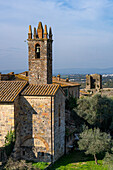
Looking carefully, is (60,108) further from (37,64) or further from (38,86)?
(37,64)

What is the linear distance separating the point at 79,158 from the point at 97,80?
3567 centimetres

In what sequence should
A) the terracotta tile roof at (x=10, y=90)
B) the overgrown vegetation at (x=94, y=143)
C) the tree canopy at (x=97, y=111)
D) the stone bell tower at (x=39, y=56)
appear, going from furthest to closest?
the tree canopy at (x=97, y=111) → the stone bell tower at (x=39, y=56) → the overgrown vegetation at (x=94, y=143) → the terracotta tile roof at (x=10, y=90)

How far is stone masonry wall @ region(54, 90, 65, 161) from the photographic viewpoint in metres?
19.0

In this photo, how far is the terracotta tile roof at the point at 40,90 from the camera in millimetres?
18391

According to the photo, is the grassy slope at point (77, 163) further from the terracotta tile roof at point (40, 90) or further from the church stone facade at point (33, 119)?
the terracotta tile roof at point (40, 90)

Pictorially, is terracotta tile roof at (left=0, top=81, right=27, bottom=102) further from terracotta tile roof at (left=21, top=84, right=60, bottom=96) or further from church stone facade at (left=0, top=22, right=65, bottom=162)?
terracotta tile roof at (left=21, top=84, right=60, bottom=96)

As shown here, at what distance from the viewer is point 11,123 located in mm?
17828

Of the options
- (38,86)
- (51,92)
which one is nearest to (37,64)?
(38,86)

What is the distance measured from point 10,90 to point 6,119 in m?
2.54

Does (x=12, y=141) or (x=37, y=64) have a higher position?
(x=37, y=64)

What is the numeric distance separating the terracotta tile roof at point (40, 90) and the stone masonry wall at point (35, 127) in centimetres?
33

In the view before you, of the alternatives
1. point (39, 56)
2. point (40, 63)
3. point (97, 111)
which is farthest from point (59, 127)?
point (97, 111)

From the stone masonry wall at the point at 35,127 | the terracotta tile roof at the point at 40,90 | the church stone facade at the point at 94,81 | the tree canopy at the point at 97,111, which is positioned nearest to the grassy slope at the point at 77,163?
the stone masonry wall at the point at 35,127

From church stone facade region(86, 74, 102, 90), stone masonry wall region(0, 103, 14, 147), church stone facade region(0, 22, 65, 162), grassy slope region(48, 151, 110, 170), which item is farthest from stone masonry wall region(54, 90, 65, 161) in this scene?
church stone facade region(86, 74, 102, 90)
